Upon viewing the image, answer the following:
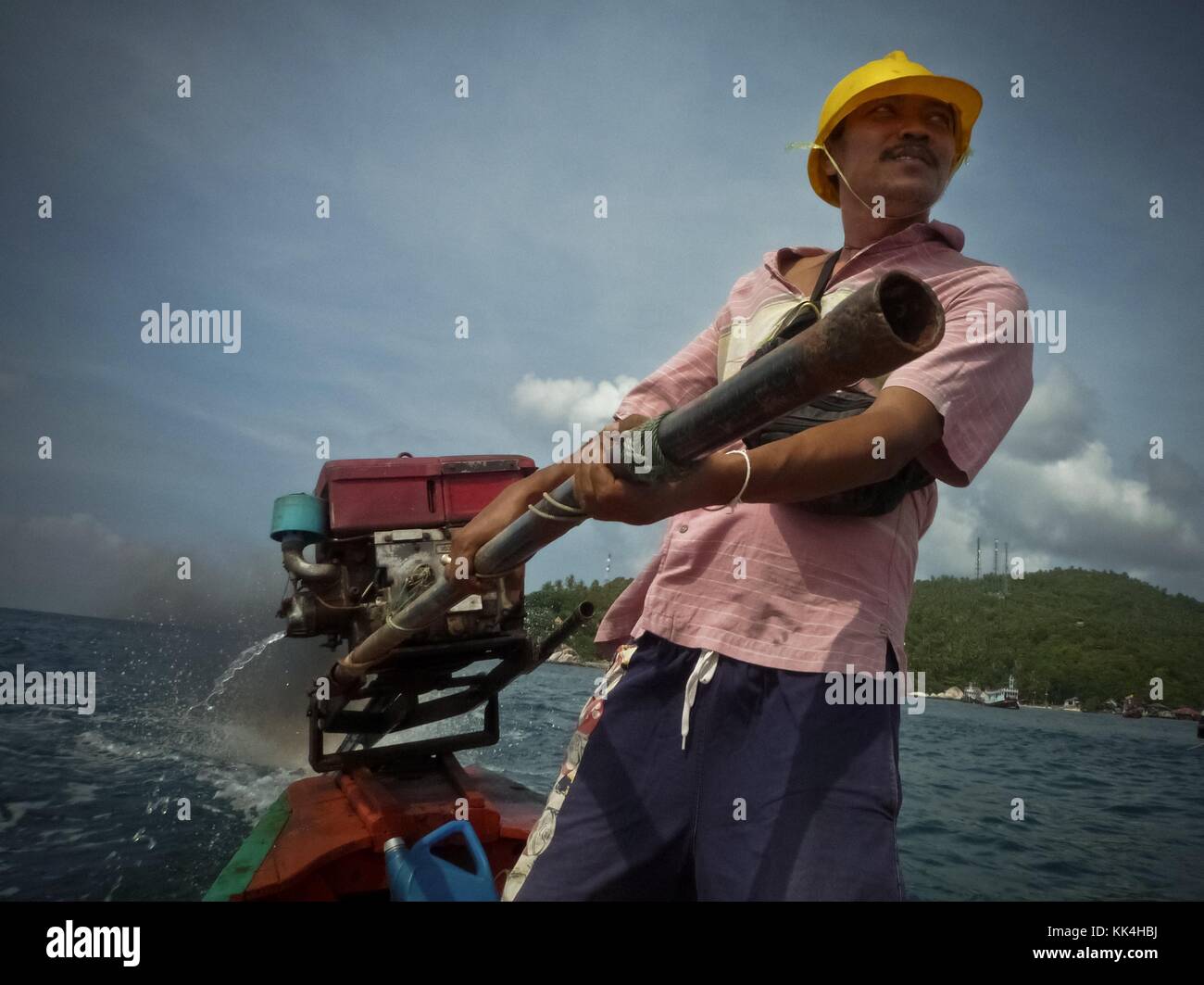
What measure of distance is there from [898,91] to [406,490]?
3.45 metres

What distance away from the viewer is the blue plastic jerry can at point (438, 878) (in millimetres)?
3328

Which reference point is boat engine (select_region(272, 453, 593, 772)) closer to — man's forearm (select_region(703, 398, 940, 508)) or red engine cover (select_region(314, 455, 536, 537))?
red engine cover (select_region(314, 455, 536, 537))

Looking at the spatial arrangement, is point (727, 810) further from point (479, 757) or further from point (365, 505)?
point (479, 757)

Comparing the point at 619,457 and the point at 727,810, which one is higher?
the point at 619,457

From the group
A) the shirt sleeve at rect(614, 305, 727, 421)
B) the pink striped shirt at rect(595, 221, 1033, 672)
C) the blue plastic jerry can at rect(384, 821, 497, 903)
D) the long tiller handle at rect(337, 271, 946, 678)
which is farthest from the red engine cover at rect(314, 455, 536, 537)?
the long tiller handle at rect(337, 271, 946, 678)

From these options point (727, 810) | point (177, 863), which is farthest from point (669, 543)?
point (177, 863)

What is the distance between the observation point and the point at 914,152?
2.08m

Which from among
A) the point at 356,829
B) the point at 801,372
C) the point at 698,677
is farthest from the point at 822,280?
the point at 356,829

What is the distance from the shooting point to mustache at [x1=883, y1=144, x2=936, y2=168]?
81.5 inches

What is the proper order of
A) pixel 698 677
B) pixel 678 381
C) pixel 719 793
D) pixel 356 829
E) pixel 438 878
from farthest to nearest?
pixel 356 829, pixel 438 878, pixel 678 381, pixel 698 677, pixel 719 793

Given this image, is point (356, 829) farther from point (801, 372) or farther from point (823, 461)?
point (801, 372)

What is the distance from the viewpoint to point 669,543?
221 cm
